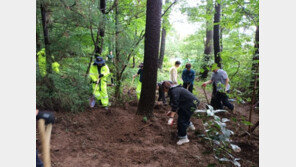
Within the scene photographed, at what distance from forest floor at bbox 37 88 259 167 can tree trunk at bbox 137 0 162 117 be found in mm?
472

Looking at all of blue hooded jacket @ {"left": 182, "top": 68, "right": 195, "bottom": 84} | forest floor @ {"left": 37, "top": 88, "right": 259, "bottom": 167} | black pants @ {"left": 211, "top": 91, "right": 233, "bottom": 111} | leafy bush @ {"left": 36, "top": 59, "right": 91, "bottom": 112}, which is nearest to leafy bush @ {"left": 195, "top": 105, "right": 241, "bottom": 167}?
forest floor @ {"left": 37, "top": 88, "right": 259, "bottom": 167}

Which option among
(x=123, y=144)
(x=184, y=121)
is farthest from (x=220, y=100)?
(x=123, y=144)

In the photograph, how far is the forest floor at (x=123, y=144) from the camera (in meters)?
3.21

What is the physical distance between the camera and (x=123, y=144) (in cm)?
383

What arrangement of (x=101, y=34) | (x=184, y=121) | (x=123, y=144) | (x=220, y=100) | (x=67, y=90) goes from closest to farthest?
(x=123, y=144) → (x=184, y=121) → (x=67, y=90) → (x=101, y=34) → (x=220, y=100)

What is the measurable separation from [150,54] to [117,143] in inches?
100

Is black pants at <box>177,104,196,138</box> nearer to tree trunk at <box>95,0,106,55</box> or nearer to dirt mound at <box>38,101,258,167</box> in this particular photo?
dirt mound at <box>38,101,258,167</box>

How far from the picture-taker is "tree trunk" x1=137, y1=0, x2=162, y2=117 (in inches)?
174

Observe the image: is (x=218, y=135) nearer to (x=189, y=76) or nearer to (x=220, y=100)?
(x=220, y=100)

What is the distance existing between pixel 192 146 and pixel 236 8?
14.9 feet

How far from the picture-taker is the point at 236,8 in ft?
17.0

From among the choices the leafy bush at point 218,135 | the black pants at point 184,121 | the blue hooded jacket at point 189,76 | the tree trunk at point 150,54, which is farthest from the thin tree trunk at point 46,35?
the blue hooded jacket at point 189,76

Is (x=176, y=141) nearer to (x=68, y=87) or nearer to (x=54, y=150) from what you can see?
(x=54, y=150)

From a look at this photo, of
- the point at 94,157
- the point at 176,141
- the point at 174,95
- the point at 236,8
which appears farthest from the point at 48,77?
the point at 236,8
